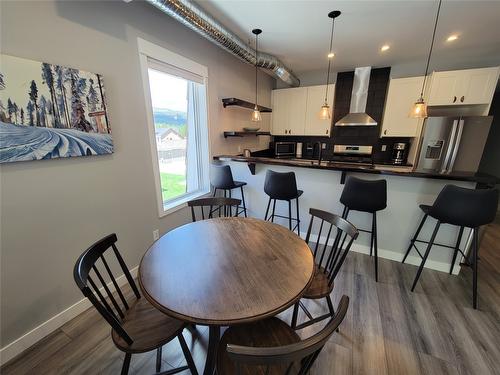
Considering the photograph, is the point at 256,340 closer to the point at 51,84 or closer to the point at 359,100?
the point at 51,84

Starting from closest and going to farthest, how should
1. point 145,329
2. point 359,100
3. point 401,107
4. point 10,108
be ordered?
point 145,329 → point 10,108 → point 401,107 → point 359,100

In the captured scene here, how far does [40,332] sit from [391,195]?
3.37m

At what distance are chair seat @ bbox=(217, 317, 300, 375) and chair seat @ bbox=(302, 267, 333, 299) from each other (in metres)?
0.25

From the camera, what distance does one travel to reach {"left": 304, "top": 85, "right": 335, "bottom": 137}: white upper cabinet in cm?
416

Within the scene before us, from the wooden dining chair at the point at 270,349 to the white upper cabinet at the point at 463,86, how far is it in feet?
13.5

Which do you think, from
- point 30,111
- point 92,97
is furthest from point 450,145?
point 30,111

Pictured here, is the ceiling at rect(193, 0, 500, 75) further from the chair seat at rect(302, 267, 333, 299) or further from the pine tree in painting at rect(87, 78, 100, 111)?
the chair seat at rect(302, 267, 333, 299)

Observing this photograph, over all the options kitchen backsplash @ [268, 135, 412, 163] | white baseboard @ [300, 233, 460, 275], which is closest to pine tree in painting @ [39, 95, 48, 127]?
white baseboard @ [300, 233, 460, 275]

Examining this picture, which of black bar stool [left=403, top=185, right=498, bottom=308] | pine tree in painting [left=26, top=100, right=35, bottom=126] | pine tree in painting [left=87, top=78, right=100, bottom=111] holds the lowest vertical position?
black bar stool [left=403, top=185, right=498, bottom=308]

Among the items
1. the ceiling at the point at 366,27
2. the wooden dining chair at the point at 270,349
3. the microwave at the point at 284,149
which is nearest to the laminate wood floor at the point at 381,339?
the wooden dining chair at the point at 270,349

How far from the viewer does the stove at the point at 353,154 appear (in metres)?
4.17

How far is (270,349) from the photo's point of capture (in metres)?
0.59

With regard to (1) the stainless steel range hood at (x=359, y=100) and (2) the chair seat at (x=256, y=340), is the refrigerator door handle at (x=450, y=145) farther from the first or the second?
(2) the chair seat at (x=256, y=340)

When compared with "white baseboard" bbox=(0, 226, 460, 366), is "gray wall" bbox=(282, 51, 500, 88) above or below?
above
